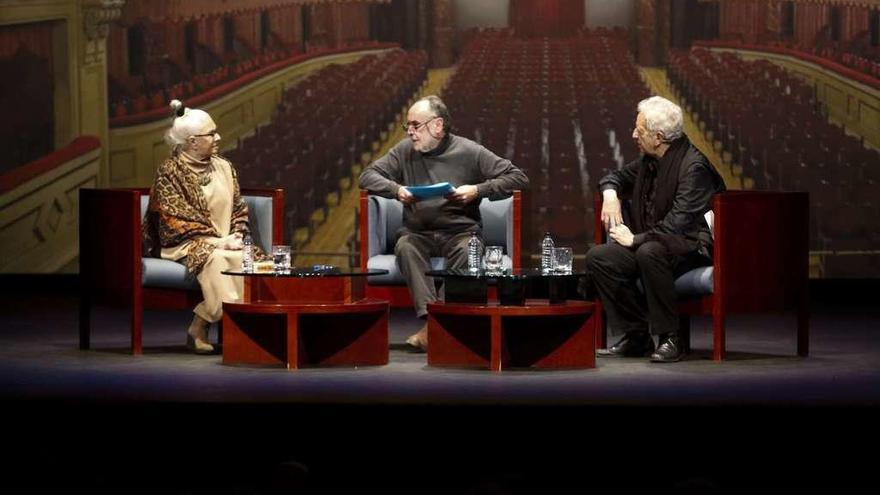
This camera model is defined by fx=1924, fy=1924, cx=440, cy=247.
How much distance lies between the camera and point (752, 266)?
660cm

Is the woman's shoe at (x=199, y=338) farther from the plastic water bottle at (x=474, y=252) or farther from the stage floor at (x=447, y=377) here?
the plastic water bottle at (x=474, y=252)

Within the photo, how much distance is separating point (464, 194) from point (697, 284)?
0.94 m

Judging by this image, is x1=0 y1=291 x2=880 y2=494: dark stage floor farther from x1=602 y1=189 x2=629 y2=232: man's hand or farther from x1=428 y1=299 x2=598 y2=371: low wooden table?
x1=602 y1=189 x2=629 y2=232: man's hand

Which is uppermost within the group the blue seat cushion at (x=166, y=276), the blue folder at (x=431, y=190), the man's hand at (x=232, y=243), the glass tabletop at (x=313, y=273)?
the blue folder at (x=431, y=190)

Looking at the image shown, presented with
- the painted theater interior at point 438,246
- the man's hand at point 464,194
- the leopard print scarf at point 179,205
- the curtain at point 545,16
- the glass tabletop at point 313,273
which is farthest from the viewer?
the curtain at point 545,16

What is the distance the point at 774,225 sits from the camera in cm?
668

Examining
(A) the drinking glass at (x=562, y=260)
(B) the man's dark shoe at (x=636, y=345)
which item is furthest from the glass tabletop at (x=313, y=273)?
(B) the man's dark shoe at (x=636, y=345)

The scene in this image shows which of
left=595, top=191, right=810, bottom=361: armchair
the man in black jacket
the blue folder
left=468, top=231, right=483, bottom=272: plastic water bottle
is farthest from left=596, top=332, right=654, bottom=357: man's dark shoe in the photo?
the blue folder

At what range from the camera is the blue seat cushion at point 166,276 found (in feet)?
22.1

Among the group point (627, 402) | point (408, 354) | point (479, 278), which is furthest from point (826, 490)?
point (408, 354)

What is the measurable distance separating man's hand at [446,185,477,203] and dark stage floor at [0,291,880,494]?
1.16 meters

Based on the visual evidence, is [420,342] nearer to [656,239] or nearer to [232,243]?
[232,243]

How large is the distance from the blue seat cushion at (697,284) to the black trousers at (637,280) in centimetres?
4

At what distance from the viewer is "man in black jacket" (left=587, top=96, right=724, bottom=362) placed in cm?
646
